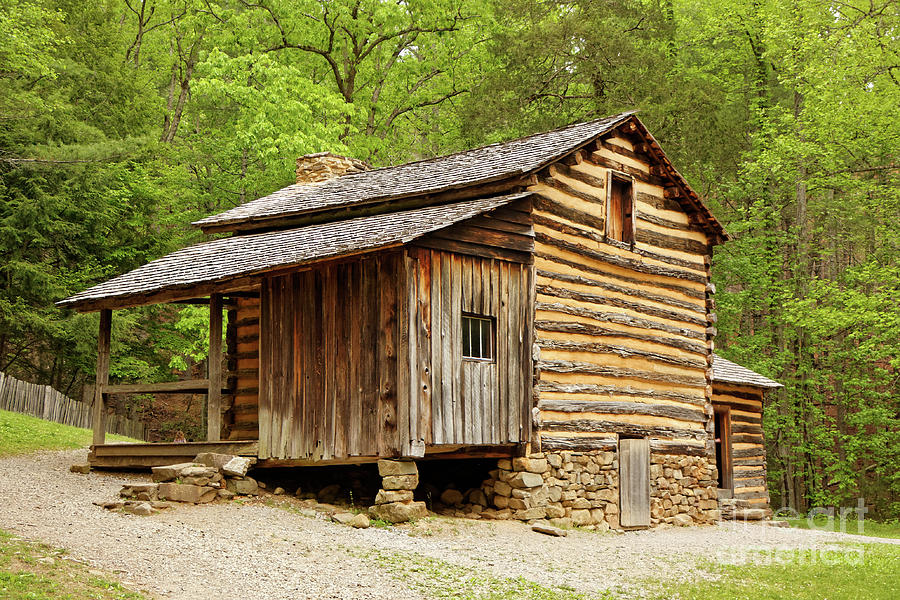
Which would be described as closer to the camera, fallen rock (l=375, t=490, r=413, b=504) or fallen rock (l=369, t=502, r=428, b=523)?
fallen rock (l=369, t=502, r=428, b=523)

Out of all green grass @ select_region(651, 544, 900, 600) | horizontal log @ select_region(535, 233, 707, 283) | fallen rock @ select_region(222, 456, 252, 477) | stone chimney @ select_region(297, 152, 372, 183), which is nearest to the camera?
green grass @ select_region(651, 544, 900, 600)

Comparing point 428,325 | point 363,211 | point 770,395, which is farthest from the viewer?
point 770,395

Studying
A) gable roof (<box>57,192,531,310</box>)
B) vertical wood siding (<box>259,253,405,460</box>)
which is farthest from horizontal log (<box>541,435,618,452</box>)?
gable roof (<box>57,192,531,310</box>)

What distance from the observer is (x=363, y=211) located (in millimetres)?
17094

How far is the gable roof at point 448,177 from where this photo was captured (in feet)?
51.3

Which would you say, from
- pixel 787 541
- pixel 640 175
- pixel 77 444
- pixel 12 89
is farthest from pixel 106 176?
pixel 787 541

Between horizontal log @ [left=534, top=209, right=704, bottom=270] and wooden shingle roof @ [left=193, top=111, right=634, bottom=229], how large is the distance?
1.02m

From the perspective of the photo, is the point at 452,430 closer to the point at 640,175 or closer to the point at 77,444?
the point at 640,175

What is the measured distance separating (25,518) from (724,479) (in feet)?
54.4

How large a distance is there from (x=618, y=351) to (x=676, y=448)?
2.74m

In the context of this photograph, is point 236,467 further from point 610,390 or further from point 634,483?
point 634,483

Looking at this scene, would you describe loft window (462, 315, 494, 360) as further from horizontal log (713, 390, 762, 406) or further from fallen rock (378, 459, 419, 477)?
horizontal log (713, 390, 762, 406)

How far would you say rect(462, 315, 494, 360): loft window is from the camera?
1407cm

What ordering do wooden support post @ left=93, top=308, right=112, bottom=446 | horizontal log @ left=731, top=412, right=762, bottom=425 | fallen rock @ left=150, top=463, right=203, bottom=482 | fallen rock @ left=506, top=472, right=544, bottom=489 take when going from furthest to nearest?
horizontal log @ left=731, top=412, right=762, bottom=425
wooden support post @ left=93, top=308, right=112, bottom=446
fallen rock @ left=506, top=472, right=544, bottom=489
fallen rock @ left=150, top=463, right=203, bottom=482
